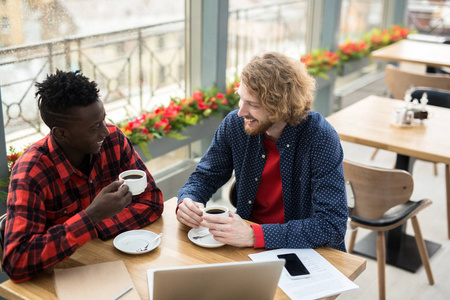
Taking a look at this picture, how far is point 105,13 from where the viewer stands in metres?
3.03

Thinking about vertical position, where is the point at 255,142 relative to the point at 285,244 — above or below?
above

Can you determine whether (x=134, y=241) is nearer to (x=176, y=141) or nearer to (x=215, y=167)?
(x=215, y=167)

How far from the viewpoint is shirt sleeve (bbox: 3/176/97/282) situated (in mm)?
1489

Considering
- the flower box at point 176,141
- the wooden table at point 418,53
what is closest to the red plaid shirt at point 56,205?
the flower box at point 176,141

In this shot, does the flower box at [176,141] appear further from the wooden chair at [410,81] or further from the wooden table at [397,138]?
the wooden chair at [410,81]

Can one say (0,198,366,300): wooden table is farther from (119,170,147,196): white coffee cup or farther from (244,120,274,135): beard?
(244,120,274,135): beard

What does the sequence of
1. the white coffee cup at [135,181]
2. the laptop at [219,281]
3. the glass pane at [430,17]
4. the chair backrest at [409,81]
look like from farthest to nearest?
the glass pane at [430,17], the chair backrest at [409,81], the white coffee cup at [135,181], the laptop at [219,281]

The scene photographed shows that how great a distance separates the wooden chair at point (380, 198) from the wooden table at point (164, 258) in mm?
804

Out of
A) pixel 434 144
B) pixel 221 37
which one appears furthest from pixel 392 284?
pixel 221 37

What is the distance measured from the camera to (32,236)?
1521 mm

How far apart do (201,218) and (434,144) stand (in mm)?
1596

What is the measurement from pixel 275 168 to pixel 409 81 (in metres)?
2.43

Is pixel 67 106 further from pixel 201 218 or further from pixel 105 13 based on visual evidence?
pixel 105 13

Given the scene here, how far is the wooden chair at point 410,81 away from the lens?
400cm
